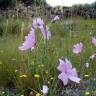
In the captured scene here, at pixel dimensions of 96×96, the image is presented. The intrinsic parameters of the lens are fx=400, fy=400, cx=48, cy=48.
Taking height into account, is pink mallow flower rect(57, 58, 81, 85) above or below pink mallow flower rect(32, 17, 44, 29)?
below

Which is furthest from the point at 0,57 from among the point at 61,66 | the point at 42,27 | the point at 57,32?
the point at 57,32

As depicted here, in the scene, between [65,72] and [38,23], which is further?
[38,23]

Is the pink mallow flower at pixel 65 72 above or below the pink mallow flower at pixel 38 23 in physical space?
below

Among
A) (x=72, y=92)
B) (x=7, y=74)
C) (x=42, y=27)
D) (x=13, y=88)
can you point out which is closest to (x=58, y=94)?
(x=72, y=92)

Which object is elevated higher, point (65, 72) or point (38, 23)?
point (38, 23)

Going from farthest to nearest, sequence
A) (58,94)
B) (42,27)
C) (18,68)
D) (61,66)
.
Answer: (18,68) → (58,94) → (42,27) → (61,66)

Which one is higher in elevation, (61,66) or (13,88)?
(61,66)

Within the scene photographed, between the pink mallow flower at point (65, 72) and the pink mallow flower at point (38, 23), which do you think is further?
the pink mallow flower at point (38, 23)

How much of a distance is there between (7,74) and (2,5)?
13.5m

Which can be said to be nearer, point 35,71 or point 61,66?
point 61,66

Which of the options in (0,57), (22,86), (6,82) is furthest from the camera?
(0,57)

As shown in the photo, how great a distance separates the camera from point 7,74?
155 inches

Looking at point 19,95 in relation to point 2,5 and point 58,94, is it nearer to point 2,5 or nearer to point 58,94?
point 58,94

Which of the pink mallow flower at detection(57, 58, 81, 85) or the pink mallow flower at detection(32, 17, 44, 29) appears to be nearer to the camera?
the pink mallow flower at detection(57, 58, 81, 85)
